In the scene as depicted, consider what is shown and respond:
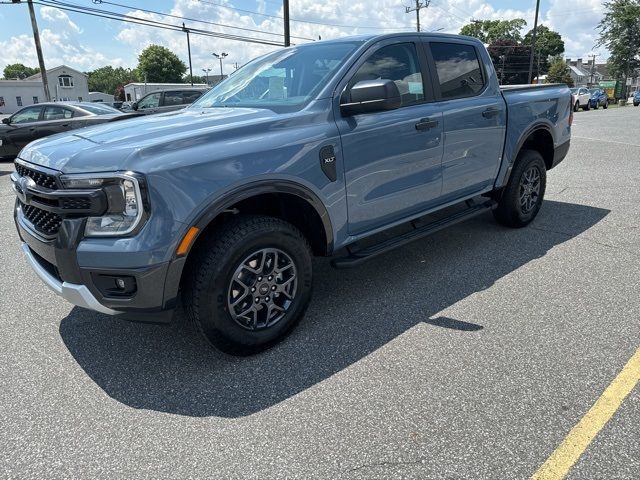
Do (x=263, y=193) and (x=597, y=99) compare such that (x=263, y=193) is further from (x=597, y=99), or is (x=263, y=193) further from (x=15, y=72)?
(x=15, y=72)

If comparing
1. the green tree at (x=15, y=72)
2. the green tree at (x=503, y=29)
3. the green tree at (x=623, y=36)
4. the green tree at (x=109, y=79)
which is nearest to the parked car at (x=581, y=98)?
the green tree at (x=623, y=36)

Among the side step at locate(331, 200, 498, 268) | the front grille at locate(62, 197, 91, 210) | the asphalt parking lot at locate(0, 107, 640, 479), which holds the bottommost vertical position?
the asphalt parking lot at locate(0, 107, 640, 479)

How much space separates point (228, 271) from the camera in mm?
2756

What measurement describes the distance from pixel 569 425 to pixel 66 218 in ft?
9.02

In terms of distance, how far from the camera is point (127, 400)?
2.67 m

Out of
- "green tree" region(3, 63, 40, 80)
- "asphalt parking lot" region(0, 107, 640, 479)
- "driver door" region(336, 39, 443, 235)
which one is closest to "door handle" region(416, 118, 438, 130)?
"driver door" region(336, 39, 443, 235)

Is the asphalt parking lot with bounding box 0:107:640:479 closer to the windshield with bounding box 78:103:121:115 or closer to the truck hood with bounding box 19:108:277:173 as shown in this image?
the truck hood with bounding box 19:108:277:173

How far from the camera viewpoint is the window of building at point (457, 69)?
13.6ft

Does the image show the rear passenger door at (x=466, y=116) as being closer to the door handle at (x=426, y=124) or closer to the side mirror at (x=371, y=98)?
the door handle at (x=426, y=124)

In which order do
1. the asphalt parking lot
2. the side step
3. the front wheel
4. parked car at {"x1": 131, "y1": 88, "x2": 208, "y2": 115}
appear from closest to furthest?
the asphalt parking lot
the side step
the front wheel
parked car at {"x1": 131, "y1": 88, "x2": 208, "y2": 115}

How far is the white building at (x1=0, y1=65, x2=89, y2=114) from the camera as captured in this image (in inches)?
2746

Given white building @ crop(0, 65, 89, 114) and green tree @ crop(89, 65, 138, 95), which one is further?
green tree @ crop(89, 65, 138, 95)

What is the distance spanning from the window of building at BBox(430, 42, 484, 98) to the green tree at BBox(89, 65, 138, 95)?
379ft

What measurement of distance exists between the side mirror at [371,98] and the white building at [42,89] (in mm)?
74217
